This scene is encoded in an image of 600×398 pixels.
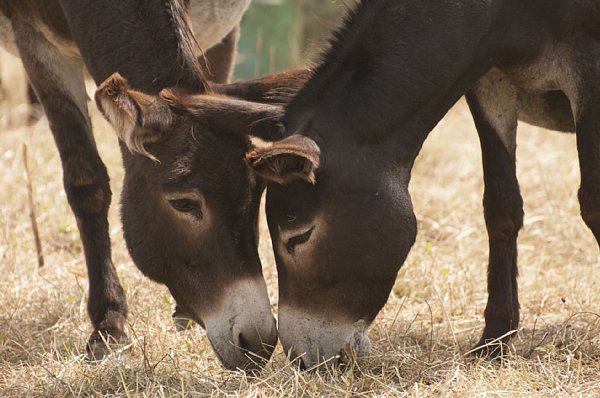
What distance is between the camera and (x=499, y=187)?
4.38 m

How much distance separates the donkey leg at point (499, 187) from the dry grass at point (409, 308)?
0.18m

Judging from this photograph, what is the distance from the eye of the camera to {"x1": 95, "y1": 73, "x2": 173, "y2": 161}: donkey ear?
3.43 m

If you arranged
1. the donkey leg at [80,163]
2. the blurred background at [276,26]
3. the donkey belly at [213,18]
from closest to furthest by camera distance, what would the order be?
the donkey leg at [80,163], the donkey belly at [213,18], the blurred background at [276,26]

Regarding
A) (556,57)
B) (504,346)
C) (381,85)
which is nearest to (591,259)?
(504,346)

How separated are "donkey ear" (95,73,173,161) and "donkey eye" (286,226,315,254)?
620mm

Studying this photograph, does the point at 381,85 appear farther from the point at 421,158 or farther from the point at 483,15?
the point at 421,158

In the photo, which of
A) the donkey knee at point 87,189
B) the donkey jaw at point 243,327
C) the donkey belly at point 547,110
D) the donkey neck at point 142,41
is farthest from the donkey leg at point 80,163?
the donkey belly at point 547,110

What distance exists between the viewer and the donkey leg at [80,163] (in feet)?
14.9

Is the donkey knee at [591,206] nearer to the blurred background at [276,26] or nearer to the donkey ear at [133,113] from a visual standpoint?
the donkey ear at [133,113]

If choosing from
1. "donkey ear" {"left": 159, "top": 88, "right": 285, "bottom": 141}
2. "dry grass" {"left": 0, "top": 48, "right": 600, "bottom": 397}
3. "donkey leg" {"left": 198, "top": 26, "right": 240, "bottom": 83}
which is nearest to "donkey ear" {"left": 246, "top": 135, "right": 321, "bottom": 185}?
"donkey ear" {"left": 159, "top": 88, "right": 285, "bottom": 141}

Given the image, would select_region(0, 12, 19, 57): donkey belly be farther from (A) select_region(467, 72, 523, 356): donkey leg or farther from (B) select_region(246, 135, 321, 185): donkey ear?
(A) select_region(467, 72, 523, 356): donkey leg

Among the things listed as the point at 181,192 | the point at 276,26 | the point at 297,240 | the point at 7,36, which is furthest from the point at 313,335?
the point at 276,26

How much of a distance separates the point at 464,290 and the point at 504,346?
90cm

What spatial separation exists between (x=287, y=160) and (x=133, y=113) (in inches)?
24.9
